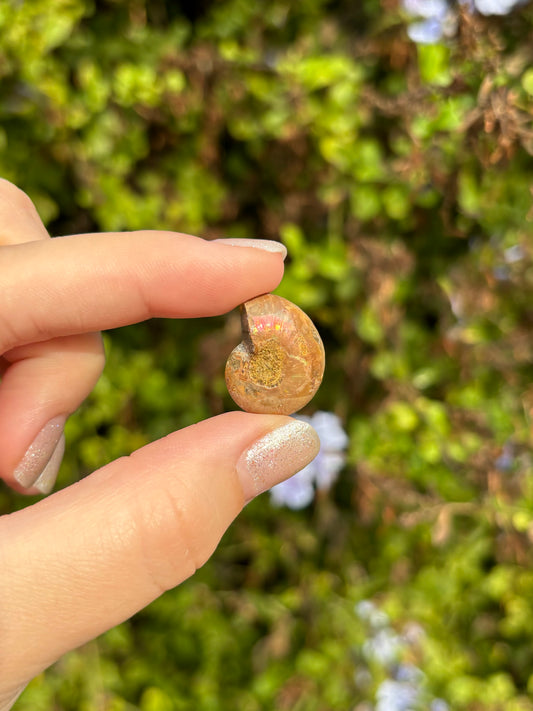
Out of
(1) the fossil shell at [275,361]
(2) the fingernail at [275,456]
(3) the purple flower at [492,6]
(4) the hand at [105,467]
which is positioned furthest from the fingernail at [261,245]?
(3) the purple flower at [492,6]

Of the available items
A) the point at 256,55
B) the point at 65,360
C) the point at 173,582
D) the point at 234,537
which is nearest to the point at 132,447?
the point at 234,537

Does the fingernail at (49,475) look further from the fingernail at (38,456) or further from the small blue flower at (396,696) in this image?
the small blue flower at (396,696)

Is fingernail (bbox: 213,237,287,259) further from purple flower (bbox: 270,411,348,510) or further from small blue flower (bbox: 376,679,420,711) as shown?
small blue flower (bbox: 376,679,420,711)

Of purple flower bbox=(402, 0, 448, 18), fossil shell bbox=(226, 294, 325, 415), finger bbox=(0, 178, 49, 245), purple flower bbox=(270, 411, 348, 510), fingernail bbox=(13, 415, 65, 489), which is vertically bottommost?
purple flower bbox=(270, 411, 348, 510)

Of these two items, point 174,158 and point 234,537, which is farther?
point 234,537

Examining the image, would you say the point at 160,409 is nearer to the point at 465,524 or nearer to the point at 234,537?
the point at 234,537

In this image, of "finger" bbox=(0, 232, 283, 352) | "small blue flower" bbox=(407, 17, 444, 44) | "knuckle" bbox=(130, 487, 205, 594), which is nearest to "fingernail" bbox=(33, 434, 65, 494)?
"finger" bbox=(0, 232, 283, 352)

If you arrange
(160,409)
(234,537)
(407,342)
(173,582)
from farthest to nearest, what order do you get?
1. (234,537)
2. (160,409)
3. (407,342)
4. (173,582)
